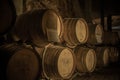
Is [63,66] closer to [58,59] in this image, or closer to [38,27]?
[58,59]

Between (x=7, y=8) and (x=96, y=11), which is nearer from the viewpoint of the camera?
(x=7, y=8)

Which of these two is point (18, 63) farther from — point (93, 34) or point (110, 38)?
point (110, 38)

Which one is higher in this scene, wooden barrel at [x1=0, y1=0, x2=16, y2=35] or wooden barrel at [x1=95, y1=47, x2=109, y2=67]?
wooden barrel at [x1=0, y1=0, x2=16, y2=35]

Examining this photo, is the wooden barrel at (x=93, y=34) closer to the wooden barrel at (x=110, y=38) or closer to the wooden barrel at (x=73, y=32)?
the wooden barrel at (x=73, y=32)

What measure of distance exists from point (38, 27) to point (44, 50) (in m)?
0.91

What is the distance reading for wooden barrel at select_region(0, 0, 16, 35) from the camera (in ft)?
10.9

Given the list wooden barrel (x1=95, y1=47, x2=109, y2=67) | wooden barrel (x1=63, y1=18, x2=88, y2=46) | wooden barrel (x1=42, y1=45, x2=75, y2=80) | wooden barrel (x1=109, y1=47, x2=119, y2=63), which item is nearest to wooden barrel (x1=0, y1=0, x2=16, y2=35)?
wooden barrel (x1=42, y1=45, x2=75, y2=80)

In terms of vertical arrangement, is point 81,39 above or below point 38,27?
below

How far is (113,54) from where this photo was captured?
7754 millimetres

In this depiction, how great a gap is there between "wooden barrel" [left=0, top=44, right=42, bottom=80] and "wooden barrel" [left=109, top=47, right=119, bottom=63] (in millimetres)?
4251

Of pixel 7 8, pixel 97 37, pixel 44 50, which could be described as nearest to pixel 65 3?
pixel 97 37

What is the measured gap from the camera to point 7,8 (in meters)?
3.43

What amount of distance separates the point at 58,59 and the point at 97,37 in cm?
224

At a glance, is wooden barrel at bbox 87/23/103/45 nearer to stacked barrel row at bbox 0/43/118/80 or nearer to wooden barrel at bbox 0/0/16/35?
stacked barrel row at bbox 0/43/118/80
